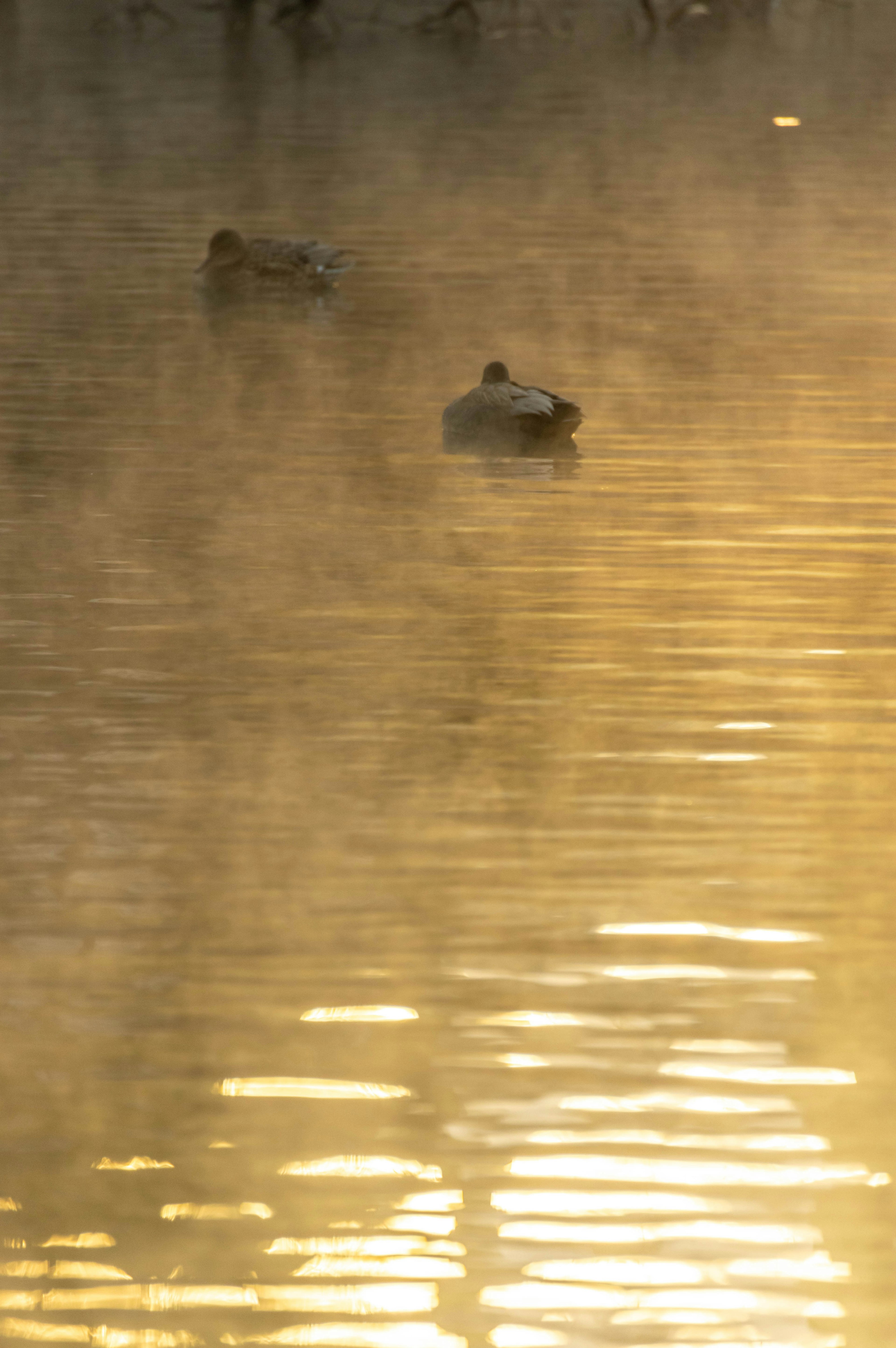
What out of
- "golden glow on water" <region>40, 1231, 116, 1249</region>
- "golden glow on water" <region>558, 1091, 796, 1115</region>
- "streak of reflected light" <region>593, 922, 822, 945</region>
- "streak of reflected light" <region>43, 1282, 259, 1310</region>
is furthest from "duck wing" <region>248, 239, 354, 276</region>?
"streak of reflected light" <region>43, 1282, 259, 1310</region>

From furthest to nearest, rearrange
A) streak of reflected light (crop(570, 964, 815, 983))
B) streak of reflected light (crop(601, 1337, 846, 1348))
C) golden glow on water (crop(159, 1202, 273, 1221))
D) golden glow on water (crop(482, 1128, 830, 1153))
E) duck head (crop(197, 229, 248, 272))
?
duck head (crop(197, 229, 248, 272)) → streak of reflected light (crop(570, 964, 815, 983)) → golden glow on water (crop(482, 1128, 830, 1153)) → golden glow on water (crop(159, 1202, 273, 1221)) → streak of reflected light (crop(601, 1337, 846, 1348))

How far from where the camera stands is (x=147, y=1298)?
2625 mm

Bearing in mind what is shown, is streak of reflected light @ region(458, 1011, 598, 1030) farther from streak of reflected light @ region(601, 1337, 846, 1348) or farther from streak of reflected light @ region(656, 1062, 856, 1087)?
streak of reflected light @ region(601, 1337, 846, 1348)

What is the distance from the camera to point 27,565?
5555mm

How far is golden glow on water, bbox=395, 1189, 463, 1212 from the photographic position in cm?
279

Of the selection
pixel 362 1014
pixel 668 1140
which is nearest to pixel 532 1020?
pixel 362 1014

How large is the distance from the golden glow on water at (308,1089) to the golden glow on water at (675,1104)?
263 millimetres

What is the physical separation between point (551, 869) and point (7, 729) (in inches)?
52.4

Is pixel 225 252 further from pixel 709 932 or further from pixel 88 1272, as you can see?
pixel 88 1272

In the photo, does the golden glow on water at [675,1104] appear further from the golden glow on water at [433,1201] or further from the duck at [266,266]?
the duck at [266,266]

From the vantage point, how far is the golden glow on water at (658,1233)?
8.94 feet

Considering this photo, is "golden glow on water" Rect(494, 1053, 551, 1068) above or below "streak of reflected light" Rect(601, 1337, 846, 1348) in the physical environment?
above

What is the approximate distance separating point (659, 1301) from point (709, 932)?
0.97 metres

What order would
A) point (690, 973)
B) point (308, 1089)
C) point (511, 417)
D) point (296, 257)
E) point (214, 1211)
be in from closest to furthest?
point (214, 1211) → point (308, 1089) → point (690, 973) → point (511, 417) → point (296, 257)
